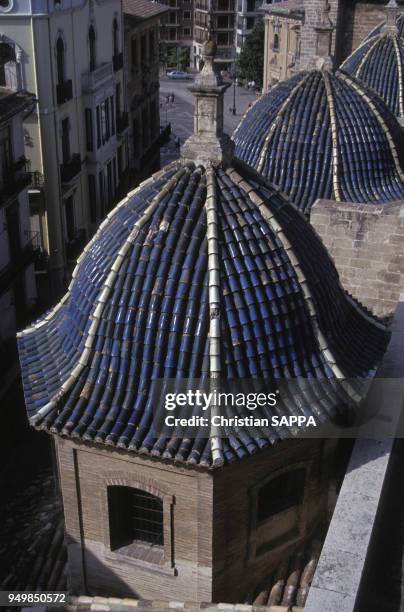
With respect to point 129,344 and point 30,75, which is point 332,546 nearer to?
point 129,344

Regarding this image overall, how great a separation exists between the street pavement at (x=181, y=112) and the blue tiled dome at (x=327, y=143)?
3883cm

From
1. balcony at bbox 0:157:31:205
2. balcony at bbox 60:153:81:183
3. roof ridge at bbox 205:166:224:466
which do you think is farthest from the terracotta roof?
roof ridge at bbox 205:166:224:466

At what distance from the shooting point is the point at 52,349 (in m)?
14.6

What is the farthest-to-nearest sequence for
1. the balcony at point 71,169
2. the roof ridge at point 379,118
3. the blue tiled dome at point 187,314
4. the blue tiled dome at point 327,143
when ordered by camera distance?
the balcony at point 71,169, the roof ridge at point 379,118, the blue tiled dome at point 327,143, the blue tiled dome at point 187,314

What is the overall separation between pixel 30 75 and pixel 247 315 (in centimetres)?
2420

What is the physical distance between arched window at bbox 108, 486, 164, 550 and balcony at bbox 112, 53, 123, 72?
33.6m

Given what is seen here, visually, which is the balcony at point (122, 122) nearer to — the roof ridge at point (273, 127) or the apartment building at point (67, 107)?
the apartment building at point (67, 107)

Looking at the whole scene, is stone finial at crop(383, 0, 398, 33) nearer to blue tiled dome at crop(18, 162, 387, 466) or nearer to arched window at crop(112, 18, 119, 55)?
arched window at crop(112, 18, 119, 55)

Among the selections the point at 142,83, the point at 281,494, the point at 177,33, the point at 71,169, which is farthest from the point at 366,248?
the point at 177,33

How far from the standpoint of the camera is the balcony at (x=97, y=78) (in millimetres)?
38594

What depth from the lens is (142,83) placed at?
2016 inches

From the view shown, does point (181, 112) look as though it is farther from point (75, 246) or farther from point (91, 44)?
point (75, 246)

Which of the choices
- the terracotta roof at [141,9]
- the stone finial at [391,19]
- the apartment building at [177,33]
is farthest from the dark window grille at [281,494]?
the apartment building at [177,33]

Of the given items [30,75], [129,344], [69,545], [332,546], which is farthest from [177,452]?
[30,75]
